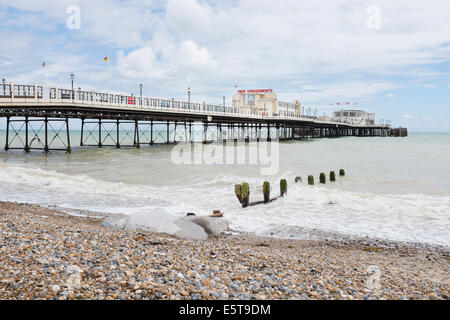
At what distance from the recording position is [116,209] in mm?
12023

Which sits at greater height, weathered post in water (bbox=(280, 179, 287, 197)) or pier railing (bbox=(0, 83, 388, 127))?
pier railing (bbox=(0, 83, 388, 127))

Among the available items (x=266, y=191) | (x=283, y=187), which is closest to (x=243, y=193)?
(x=266, y=191)

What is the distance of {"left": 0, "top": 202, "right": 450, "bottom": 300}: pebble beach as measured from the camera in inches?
166

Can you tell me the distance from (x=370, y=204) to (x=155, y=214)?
8.27 m

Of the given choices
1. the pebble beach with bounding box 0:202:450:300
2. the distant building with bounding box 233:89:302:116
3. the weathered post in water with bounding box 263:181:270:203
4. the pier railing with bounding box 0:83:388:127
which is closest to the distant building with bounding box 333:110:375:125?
the distant building with bounding box 233:89:302:116

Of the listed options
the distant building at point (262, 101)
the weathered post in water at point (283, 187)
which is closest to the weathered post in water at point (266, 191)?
→ the weathered post in water at point (283, 187)

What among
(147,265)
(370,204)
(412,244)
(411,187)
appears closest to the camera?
(147,265)

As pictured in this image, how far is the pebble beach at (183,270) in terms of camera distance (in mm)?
4227

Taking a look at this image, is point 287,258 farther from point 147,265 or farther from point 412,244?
point 412,244

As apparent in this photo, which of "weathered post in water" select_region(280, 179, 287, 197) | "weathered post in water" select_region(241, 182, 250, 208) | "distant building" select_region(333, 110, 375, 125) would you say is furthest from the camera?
"distant building" select_region(333, 110, 375, 125)

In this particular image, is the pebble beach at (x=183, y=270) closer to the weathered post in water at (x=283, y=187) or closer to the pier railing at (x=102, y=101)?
the weathered post in water at (x=283, y=187)

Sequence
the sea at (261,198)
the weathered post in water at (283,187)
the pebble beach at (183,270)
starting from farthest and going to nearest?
1. the weathered post in water at (283,187)
2. the sea at (261,198)
3. the pebble beach at (183,270)

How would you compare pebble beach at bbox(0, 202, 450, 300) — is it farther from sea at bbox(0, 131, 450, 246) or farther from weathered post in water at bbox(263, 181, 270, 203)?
weathered post in water at bbox(263, 181, 270, 203)
